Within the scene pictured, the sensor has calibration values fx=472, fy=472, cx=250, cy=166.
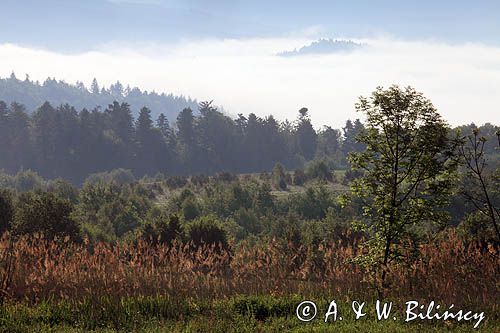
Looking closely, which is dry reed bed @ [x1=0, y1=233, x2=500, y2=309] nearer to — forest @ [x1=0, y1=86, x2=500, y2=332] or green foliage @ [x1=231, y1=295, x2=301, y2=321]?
forest @ [x1=0, y1=86, x2=500, y2=332]

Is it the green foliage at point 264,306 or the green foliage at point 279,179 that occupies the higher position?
the green foliage at point 264,306

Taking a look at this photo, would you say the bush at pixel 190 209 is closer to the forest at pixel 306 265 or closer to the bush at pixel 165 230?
the bush at pixel 165 230

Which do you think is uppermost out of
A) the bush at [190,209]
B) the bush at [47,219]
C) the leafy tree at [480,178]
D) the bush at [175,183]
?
the leafy tree at [480,178]

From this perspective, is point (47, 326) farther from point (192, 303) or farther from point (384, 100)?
point (384, 100)

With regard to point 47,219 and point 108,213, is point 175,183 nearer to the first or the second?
point 108,213

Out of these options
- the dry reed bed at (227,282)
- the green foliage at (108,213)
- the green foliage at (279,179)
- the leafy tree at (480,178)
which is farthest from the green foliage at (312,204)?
the dry reed bed at (227,282)

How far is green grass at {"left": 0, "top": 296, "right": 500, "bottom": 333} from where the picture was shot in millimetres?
7227

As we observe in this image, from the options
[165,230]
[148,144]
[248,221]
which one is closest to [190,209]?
[248,221]

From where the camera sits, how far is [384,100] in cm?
1066

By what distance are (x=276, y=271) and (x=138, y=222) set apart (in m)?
23.4

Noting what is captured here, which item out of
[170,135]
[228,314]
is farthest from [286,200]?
[170,135]

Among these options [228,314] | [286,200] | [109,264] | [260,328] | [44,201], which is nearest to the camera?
[260,328]

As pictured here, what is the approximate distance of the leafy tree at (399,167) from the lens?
10.2 m

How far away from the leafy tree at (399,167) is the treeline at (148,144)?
86585mm
